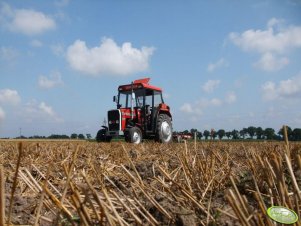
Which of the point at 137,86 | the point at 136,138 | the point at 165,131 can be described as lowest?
the point at 136,138

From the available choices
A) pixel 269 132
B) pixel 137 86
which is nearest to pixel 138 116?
pixel 137 86

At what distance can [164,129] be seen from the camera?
1459cm

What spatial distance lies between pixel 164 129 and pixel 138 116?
1.24 m

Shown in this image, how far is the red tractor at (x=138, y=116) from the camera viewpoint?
13484 millimetres

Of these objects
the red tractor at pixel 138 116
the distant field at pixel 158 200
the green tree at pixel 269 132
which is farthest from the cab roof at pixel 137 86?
the green tree at pixel 269 132

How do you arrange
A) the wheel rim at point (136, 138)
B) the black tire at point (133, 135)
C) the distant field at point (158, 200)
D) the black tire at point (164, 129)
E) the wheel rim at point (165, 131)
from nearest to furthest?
the distant field at point (158, 200) → the black tire at point (133, 135) → the wheel rim at point (136, 138) → the black tire at point (164, 129) → the wheel rim at point (165, 131)

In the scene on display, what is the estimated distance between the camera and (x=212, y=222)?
1.57 m

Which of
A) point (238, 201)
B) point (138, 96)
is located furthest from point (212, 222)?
point (138, 96)

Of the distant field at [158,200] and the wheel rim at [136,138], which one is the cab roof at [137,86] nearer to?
the wheel rim at [136,138]

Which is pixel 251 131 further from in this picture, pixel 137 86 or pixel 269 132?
pixel 137 86

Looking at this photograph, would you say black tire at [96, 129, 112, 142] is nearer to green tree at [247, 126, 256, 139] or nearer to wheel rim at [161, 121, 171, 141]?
wheel rim at [161, 121, 171, 141]

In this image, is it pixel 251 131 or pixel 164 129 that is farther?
pixel 251 131

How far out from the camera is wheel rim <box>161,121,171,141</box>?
14.5 metres

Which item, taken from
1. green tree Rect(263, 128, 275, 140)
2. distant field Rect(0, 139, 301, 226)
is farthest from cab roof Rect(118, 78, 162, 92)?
green tree Rect(263, 128, 275, 140)
